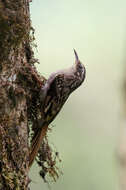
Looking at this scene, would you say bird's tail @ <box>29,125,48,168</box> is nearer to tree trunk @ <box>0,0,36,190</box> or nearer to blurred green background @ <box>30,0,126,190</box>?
tree trunk @ <box>0,0,36,190</box>

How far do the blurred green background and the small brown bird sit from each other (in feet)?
6.58

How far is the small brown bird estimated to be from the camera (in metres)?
5.52

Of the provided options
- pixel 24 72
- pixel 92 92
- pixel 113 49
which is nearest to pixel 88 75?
pixel 92 92

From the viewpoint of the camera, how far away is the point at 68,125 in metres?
8.80

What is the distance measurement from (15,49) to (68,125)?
3681 millimetres

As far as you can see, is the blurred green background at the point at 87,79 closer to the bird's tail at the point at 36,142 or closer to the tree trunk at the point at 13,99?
the bird's tail at the point at 36,142

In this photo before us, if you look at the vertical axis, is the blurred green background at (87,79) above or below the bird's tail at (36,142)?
below

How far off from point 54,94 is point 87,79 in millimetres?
2685

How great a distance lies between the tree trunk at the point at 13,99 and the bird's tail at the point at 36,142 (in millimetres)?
169

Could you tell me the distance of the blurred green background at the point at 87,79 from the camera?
8.48 metres

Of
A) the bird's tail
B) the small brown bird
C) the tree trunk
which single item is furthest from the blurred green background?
the tree trunk

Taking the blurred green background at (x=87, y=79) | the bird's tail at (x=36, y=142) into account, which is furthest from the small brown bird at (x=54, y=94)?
the blurred green background at (x=87, y=79)

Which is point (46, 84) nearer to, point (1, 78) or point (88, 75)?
point (1, 78)

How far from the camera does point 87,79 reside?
340 inches
